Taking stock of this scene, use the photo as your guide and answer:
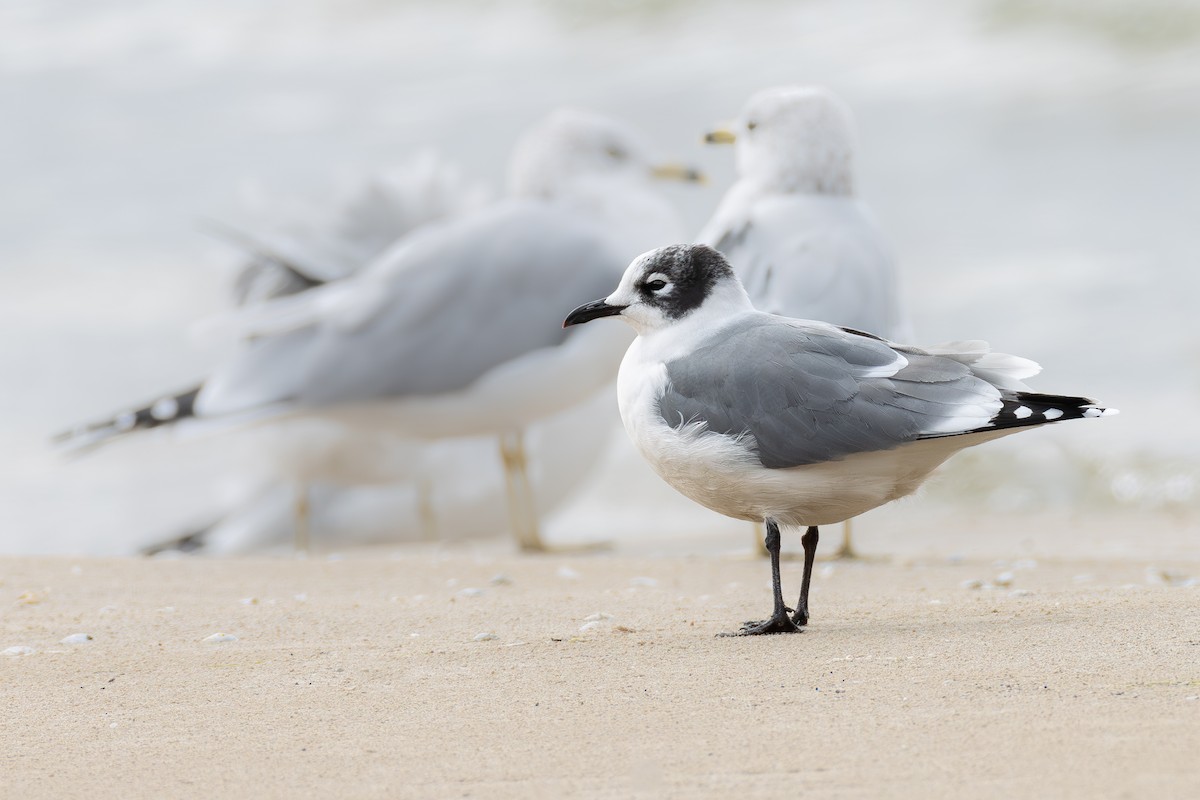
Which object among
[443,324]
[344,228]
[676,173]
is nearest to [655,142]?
[344,228]

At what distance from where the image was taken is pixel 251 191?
24.5 ft

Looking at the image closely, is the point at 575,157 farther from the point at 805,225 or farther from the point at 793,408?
the point at 793,408

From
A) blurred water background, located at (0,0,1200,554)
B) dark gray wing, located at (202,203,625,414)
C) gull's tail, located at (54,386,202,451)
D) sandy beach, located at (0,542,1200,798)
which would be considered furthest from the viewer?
blurred water background, located at (0,0,1200,554)

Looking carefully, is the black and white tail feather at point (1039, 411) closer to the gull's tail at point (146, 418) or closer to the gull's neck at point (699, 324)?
the gull's neck at point (699, 324)

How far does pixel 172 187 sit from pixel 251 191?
7.41m

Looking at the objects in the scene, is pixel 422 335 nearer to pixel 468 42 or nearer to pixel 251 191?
pixel 251 191

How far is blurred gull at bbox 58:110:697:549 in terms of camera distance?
6066 millimetres

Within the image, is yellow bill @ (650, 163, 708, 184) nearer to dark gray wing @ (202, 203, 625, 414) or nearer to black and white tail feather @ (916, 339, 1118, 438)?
dark gray wing @ (202, 203, 625, 414)

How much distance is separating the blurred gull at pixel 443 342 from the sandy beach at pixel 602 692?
190 cm

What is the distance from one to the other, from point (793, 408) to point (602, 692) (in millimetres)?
769

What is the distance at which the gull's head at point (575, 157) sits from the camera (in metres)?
6.71

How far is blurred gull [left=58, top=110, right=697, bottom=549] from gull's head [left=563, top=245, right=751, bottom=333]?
2503 millimetres

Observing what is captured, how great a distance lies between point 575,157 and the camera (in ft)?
22.0

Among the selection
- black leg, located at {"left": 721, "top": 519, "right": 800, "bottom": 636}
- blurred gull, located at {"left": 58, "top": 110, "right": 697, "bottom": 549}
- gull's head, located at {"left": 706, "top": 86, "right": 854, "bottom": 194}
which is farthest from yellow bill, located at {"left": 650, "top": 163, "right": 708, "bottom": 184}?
black leg, located at {"left": 721, "top": 519, "right": 800, "bottom": 636}
